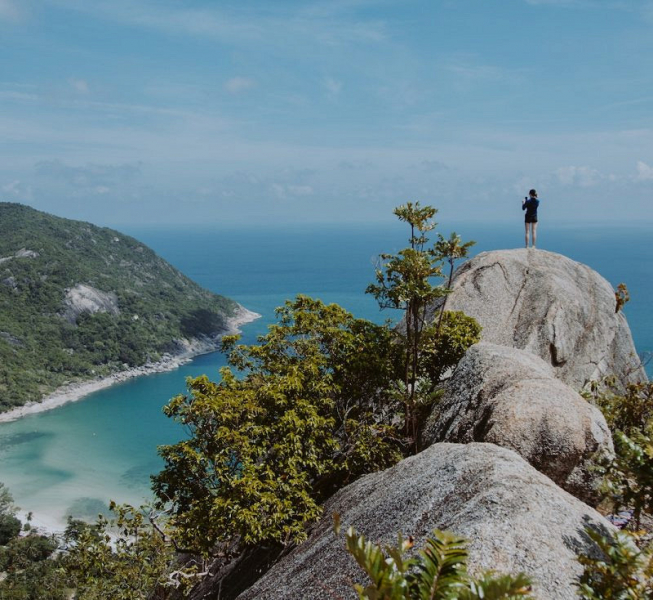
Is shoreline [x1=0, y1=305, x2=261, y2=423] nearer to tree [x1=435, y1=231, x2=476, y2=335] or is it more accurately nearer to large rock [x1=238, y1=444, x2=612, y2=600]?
tree [x1=435, y1=231, x2=476, y2=335]

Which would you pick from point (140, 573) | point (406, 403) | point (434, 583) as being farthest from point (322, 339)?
point (434, 583)

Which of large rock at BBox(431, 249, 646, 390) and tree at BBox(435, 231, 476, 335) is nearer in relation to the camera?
tree at BBox(435, 231, 476, 335)

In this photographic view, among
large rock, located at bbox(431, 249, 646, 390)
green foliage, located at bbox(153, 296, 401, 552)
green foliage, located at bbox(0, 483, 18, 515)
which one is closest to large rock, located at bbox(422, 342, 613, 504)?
green foliage, located at bbox(153, 296, 401, 552)

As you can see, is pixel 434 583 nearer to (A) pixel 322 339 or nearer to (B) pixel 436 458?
(B) pixel 436 458

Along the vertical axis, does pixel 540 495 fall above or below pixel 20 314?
above

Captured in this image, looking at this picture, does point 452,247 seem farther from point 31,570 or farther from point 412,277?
point 31,570

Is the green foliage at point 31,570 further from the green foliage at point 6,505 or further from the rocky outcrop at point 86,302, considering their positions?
the rocky outcrop at point 86,302

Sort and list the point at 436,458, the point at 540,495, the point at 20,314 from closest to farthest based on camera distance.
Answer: the point at 540,495 → the point at 436,458 → the point at 20,314
